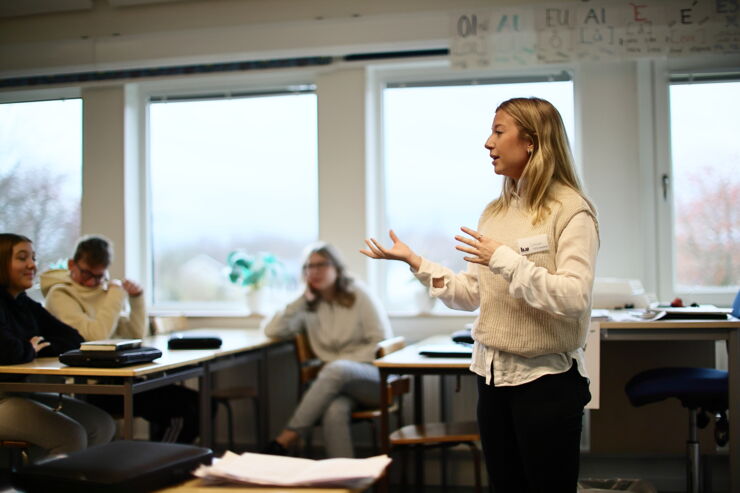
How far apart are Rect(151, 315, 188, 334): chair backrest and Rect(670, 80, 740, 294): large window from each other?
9.81 feet

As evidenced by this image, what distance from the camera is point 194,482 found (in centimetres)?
129

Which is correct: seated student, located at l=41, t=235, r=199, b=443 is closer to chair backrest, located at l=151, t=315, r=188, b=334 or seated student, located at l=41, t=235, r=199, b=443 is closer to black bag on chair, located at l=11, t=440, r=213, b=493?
chair backrest, located at l=151, t=315, r=188, b=334

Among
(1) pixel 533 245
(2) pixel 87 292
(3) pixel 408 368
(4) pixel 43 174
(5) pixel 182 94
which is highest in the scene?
(5) pixel 182 94

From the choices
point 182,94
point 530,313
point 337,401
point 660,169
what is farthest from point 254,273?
point 530,313

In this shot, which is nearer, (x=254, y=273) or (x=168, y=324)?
(x=168, y=324)

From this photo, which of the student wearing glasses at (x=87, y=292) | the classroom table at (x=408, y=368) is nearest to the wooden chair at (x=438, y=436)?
the classroom table at (x=408, y=368)

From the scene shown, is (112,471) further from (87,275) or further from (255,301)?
(255,301)

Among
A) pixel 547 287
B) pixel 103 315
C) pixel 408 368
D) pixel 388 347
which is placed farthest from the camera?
pixel 103 315

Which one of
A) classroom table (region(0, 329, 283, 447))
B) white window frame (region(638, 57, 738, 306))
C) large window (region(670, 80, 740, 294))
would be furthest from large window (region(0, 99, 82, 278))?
large window (region(670, 80, 740, 294))

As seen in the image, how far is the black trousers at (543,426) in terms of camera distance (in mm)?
1775

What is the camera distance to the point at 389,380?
146 inches

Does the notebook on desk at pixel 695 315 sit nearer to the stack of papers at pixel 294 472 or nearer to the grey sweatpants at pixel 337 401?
the grey sweatpants at pixel 337 401

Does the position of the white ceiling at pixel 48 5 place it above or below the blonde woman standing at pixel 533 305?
above

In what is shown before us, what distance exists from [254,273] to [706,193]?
278 centimetres
